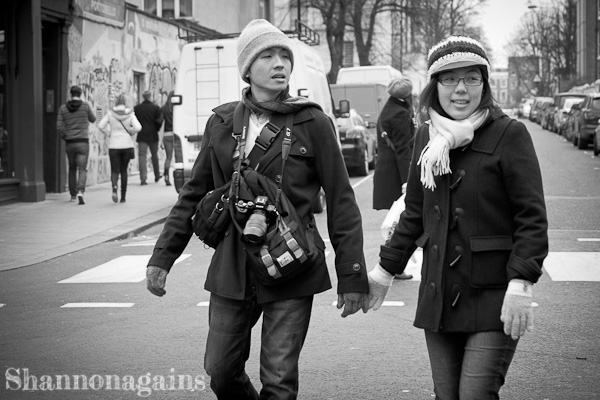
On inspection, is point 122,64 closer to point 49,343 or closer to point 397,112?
point 397,112

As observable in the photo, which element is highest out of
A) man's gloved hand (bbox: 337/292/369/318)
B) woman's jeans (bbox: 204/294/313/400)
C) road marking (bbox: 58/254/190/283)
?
man's gloved hand (bbox: 337/292/369/318)

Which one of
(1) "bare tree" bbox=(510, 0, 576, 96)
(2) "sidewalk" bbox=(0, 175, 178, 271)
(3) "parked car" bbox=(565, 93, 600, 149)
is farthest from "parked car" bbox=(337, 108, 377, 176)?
(1) "bare tree" bbox=(510, 0, 576, 96)

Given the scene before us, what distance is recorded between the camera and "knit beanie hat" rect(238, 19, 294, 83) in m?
4.06

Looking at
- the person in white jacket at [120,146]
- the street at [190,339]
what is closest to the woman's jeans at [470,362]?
the street at [190,339]

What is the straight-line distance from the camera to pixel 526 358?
19.8 feet

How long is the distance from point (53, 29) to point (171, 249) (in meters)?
15.7

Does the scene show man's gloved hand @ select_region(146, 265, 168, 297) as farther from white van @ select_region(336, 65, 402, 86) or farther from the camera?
white van @ select_region(336, 65, 402, 86)

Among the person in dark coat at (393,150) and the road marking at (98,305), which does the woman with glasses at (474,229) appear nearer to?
the road marking at (98,305)

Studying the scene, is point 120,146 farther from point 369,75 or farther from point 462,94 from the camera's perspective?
point 369,75

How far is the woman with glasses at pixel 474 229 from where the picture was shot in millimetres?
3439

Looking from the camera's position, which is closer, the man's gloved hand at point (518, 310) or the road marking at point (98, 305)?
the man's gloved hand at point (518, 310)

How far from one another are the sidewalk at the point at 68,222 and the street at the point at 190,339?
907 millimetres

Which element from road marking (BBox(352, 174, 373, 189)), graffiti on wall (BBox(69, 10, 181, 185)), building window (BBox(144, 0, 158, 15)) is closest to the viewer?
road marking (BBox(352, 174, 373, 189))

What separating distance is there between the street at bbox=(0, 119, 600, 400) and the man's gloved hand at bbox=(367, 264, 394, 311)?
4.73 ft
